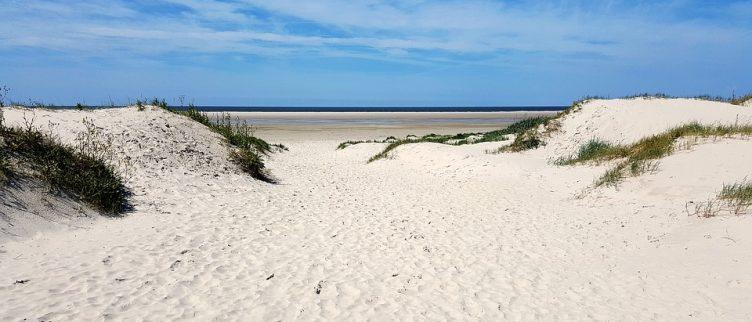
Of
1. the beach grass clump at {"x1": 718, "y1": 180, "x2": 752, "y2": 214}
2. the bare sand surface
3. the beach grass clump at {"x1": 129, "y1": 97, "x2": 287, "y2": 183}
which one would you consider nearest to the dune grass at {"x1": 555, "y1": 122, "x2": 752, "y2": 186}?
the beach grass clump at {"x1": 718, "y1": 180, "x2": 752, "y2": 214}

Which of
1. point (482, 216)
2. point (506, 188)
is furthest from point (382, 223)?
point (506, 188)

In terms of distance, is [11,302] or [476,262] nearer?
[11,302]

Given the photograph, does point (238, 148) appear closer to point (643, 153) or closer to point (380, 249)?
point (380, 249)

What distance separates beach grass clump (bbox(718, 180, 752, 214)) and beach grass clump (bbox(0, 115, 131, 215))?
39.8 feet

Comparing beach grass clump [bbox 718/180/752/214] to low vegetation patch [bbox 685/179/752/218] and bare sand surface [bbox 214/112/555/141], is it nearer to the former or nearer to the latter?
low vegetation patch [bbox 685/179/752/218]

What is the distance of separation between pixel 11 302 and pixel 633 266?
28.0 feet

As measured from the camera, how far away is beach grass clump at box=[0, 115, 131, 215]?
9.00 metres

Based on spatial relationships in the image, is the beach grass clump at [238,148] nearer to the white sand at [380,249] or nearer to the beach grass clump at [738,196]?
the white sand at [380,249]

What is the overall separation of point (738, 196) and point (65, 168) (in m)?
13.9

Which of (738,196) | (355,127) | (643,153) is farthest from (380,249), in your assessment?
(355,127)

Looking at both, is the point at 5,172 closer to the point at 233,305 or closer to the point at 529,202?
the point at 233,305

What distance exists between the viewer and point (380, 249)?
835cm

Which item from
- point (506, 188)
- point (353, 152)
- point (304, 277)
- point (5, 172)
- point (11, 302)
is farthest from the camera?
point (353, 152)

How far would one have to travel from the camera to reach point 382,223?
1038 centimetres
